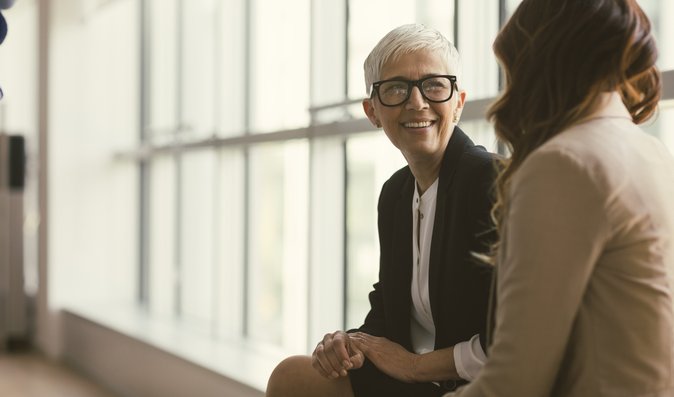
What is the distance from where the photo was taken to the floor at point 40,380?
4.25 meters

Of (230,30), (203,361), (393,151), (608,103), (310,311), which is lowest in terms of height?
(203,361)

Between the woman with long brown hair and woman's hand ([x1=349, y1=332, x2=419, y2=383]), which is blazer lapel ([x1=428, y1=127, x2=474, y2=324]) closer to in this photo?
woman's hand ([x1=349, y1=332, x2=419, y2=383])

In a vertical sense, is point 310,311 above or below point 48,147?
below

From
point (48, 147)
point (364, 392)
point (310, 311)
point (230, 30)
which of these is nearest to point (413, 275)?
point (364, 392)

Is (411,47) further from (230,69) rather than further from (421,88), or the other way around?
(230,69)

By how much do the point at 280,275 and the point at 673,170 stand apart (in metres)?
2.45

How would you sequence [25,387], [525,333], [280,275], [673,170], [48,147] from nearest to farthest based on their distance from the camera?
[525,333], [673,170], [280,275], [25,387], [48,147]

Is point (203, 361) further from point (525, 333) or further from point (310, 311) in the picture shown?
point (525, 333)

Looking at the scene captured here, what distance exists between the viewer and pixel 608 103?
1.20 metres

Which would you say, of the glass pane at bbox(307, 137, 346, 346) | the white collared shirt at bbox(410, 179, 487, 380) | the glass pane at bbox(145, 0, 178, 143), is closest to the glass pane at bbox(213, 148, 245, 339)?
the glass pane at bbox(145, 0, 178, 143)

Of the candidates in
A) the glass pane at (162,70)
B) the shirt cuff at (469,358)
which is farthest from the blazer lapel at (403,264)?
the glass pane at (162,70)

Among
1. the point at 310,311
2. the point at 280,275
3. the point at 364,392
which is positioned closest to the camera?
the point at 364,392

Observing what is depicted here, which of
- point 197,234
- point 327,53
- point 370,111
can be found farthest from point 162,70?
point 370,111

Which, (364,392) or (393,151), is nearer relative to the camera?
(364,392)
